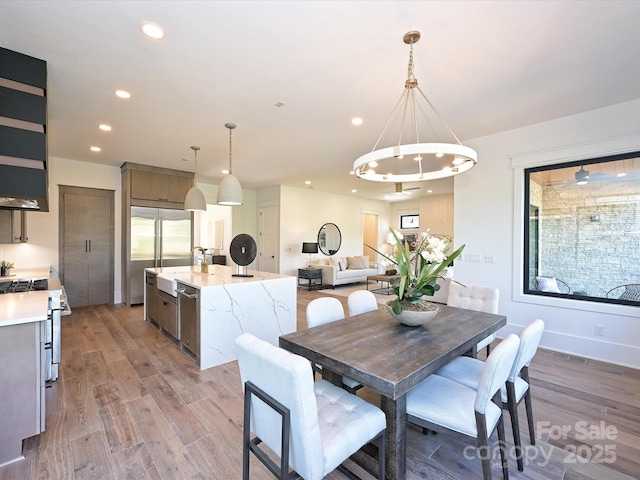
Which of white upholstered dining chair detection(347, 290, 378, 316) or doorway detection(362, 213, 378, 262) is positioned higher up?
doorway detection(362, 213, 378, 262)

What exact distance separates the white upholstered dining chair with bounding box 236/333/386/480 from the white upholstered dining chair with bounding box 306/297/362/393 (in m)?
0.53

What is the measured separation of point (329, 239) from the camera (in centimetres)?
931

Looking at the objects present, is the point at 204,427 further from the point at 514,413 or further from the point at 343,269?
the point at 343,269

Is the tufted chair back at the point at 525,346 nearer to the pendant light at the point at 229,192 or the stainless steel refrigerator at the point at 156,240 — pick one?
the pendant light at the point at 229,192

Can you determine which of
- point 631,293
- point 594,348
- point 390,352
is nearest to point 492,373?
point 390,352

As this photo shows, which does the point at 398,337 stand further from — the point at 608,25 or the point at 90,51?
the point at 90,51

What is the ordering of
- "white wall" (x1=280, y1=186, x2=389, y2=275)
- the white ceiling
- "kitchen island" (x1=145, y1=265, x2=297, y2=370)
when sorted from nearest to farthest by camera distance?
the white ceiling, "kitchen island" (x1=145, y1=265, x2=297, y2=370), "white wall" (x1=280, y1=186, x2=389, y2=275)

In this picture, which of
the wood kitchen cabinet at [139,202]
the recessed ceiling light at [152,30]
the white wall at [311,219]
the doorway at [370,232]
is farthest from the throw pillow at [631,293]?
the doorway at [370,232]

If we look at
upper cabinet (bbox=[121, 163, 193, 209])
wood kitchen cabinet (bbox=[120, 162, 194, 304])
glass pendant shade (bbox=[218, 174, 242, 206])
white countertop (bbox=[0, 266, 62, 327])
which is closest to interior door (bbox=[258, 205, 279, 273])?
upper cabinet (bbox=[121, 163, 193, 209])

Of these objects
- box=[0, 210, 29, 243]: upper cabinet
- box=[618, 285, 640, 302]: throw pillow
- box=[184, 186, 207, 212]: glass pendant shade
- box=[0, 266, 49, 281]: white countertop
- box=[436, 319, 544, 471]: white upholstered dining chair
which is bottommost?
box=[436, 319, 544, 471]: white upholstered dining chair

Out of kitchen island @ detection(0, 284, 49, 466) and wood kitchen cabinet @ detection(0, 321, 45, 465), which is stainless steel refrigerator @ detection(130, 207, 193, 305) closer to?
kitchen island @ detection(0, 284, 49, 466)

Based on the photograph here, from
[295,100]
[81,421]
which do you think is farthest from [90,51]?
[81,421]

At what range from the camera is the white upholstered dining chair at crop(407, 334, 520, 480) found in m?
1.40

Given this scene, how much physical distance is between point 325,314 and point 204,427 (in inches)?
46.0
